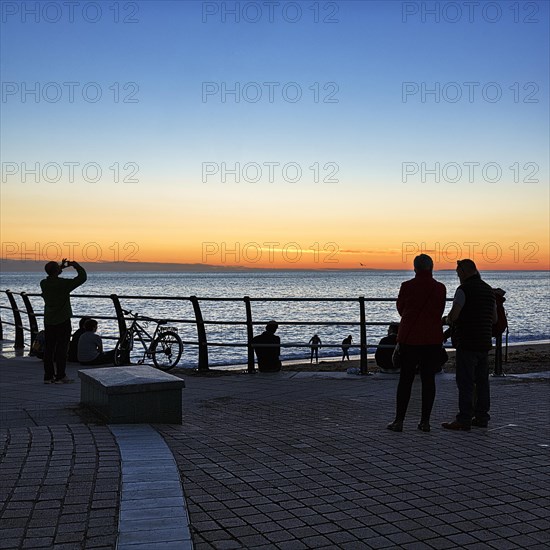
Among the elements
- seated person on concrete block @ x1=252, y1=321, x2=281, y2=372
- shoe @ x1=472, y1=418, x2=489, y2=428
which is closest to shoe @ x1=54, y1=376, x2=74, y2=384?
seated person on concrete block @ x1=252, y1=321, x2=281, y2=372

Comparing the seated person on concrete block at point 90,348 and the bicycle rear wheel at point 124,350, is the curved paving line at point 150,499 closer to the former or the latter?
the bicycle rear wheel at point 124,350

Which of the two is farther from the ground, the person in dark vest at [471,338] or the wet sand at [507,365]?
the person in dark vest at [471,338]

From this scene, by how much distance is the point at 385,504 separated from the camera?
5008mm

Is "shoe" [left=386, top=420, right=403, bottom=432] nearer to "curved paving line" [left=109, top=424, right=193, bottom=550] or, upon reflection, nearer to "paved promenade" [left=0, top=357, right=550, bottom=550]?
"paved promenade" [left=0, top=357, right=550, bottom=550]

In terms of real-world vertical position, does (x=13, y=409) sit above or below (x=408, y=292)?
below

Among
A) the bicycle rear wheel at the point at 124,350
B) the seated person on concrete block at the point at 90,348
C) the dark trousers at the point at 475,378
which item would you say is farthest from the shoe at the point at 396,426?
the seated person on concrete block at the point at 90,348

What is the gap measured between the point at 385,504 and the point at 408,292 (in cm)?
302

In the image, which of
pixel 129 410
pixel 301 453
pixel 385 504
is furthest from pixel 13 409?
pixel 385 504

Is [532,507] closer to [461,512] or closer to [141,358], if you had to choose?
[461,512]

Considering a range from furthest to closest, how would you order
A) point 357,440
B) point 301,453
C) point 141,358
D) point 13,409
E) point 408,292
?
point 141,358
point 13,409
point 408,292
point 357,440
point 301,453

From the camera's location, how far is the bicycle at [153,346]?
45.1ft

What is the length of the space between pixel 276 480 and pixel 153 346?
28.4 feet

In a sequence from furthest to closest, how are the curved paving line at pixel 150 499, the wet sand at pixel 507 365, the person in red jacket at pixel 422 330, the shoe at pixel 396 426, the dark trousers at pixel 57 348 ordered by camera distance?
the wet sand at pixel 507 365
the dark trousers at pixel 57 348
the person in red jacket at pixel 422 330
the shoe at pixel 396 426
the curved paving line at pixel 150 499

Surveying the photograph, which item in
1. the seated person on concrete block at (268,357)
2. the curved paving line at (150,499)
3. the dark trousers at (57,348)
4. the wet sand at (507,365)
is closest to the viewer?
the curved paving line at (150,499)
